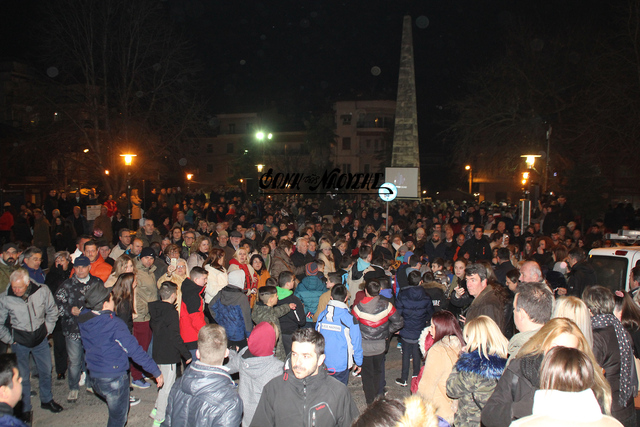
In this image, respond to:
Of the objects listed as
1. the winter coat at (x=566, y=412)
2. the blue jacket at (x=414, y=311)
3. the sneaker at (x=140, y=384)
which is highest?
the winter coat at (x=566, y=412)

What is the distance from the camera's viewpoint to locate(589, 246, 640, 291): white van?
695cm

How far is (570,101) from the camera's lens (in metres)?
27.5

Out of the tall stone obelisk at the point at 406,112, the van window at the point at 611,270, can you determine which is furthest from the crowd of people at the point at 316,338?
the tall stone obelisk at the point at 406,112

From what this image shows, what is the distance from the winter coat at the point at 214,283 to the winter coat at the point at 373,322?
87.5 inches

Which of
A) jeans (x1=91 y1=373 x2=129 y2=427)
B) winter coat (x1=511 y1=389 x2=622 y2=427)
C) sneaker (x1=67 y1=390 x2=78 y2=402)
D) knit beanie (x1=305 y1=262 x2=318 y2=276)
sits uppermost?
winter coat (x1=511 y1=389 x2=622 y2=427)

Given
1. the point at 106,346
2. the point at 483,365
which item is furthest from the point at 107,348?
the point at 483,365

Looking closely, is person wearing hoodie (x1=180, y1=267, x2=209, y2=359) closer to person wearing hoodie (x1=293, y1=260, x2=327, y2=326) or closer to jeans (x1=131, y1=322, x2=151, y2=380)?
jeans (x1=131, y1=322, x2=151, y2=380)

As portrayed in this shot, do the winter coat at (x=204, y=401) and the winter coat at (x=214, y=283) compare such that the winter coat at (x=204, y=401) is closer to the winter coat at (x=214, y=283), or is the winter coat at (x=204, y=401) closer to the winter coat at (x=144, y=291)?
the winter coat at (x=144, y=291)

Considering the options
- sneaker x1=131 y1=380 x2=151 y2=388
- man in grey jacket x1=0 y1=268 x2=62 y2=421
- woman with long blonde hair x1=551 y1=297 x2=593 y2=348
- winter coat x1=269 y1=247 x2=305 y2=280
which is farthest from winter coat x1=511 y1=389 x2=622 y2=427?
winter coat x1=269 y1=247 x2=305 y2=280

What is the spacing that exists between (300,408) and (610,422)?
1.62 m

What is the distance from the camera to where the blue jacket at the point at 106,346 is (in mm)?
4195

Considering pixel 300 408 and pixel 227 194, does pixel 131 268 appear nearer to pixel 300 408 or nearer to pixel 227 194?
pixel 300 408

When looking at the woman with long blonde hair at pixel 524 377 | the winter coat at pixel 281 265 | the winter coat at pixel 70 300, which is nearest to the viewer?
the woman with long blonde hair at pixel 524 377

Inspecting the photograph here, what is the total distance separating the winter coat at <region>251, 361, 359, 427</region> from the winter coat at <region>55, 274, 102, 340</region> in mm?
3383
